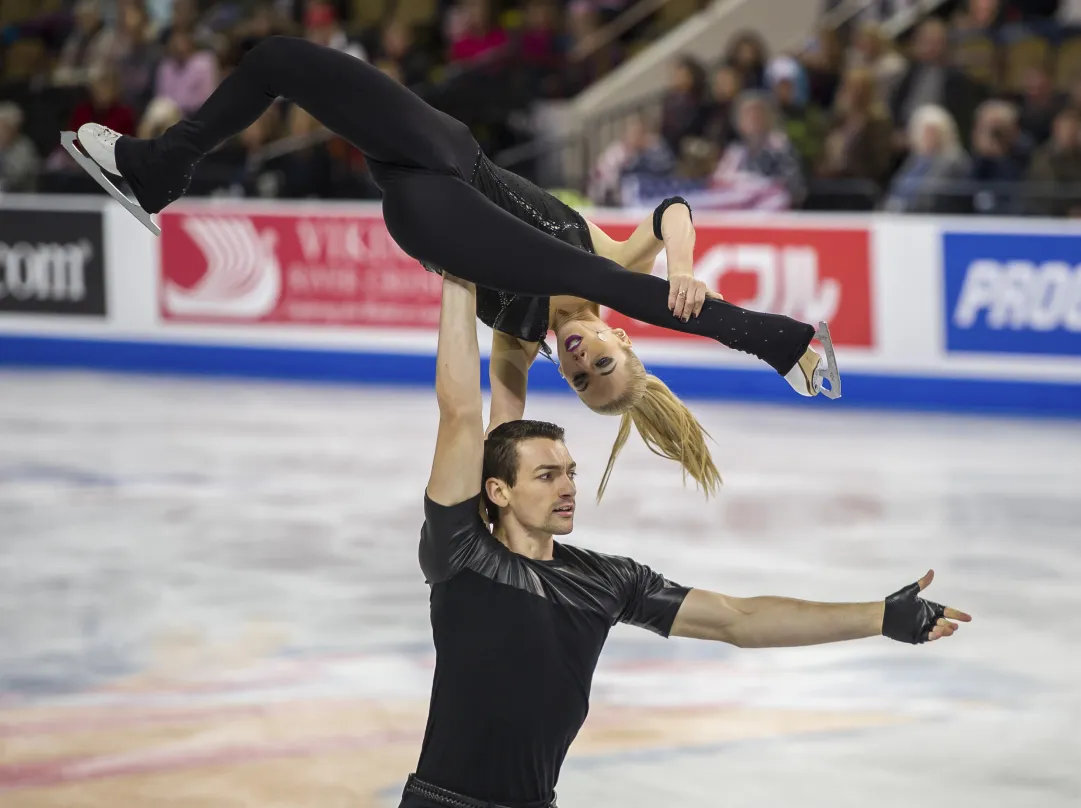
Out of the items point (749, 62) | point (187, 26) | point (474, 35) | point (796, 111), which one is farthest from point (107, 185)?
point (187, 26)

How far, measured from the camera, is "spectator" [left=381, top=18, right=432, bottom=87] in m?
13.2

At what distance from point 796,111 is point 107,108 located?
544cm

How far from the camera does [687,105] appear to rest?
37.6 ft

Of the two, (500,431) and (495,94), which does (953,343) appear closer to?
(495,94)

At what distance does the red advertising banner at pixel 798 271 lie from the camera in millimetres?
10062

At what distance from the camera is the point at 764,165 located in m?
10.6

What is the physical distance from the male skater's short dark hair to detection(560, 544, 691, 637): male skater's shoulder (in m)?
0.21

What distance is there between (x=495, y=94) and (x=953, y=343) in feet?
15.5

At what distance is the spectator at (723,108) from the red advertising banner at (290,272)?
7.13ft

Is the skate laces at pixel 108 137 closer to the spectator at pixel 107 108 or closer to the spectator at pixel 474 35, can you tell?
the spectator at pixel 107 108

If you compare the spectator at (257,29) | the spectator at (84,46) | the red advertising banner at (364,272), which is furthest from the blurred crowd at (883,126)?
the spectator at (84,46)

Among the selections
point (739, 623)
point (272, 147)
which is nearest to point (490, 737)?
point (739, 623)

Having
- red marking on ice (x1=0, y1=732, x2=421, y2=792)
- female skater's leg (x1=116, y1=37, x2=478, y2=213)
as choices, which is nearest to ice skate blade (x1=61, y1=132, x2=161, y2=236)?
female skater's leg (x1=116, y1=37, x2=478, y2=213)

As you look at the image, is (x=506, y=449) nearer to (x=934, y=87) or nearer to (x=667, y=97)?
(x=934, y=87)
